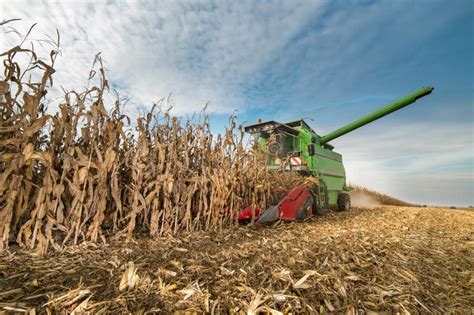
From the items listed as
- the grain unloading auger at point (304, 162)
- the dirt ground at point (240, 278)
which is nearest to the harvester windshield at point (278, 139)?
the grain unloading auger at point (304, 162)

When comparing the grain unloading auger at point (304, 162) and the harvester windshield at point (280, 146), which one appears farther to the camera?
the harvester windshield at point (280, 146)

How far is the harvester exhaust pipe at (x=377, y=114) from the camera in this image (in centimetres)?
862

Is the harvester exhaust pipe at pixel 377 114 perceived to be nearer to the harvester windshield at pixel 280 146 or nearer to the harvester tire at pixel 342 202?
the harvester windshield at pixel 280 146

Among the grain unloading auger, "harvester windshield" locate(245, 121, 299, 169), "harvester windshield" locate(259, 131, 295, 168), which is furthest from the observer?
"harvester windshield" locate(259, 131, 295, 168)

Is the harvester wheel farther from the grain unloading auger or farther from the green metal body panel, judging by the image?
the green metal body panel

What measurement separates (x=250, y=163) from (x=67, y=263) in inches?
126

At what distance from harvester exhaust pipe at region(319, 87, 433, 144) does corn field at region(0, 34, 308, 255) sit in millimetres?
4884

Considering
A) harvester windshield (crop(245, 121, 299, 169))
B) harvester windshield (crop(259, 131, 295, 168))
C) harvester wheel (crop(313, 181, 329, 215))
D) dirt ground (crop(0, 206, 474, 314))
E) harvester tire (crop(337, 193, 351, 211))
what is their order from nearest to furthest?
dirt ground (crop(0, 206, 474, 314)), harvester wheel (crop(313, 181, 329, 215)), harvester windshield (crop(245, 121, 299, 169)), harvester windshield (crop(259, 131, 295, 168)), harvester tire (crop(337, 193, 351, 211))

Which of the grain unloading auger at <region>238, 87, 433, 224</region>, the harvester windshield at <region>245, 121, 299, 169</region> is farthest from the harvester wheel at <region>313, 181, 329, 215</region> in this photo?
the harvester windshield at <region>245, 121, 299, 169</region>

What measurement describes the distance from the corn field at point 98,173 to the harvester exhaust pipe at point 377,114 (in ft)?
16.0

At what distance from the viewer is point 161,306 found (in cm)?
164

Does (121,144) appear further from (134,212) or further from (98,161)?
(134,212)

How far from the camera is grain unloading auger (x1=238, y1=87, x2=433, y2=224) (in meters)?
4.76

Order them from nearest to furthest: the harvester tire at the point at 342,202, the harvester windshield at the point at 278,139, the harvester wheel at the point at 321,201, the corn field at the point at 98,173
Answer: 1. the corn field at the point at 98,173
2. the harvester wheel at the point at 321,201
3. the harvester windshield at the point at 278,139
4. the harvester tire at the point at 342,202
